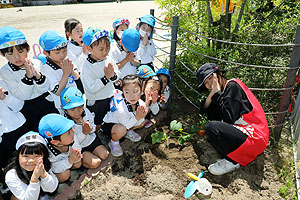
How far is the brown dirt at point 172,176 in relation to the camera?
102 inches

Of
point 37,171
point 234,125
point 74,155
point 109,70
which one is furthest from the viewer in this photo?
point 109,70

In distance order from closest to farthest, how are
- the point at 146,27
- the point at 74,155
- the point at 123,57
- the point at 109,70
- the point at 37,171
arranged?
the point at 37,171, the point at 74,155, the point at 109,70, the point at 123,57, the point at 146,27

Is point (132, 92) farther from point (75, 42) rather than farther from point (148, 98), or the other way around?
point (75, 42)

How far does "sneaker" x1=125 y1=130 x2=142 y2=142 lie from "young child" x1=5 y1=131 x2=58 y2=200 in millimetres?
1259

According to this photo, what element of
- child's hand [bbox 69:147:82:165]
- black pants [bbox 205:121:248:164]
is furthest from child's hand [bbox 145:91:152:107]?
child's hand [bbox 69:147:82:165]

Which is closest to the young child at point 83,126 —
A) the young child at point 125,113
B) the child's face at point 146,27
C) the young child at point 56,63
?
the young child at point 125,113

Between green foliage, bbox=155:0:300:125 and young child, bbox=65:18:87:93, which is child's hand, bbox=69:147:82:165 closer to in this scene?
young child, bbox=65:18:87:93

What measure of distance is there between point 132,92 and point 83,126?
677 mm

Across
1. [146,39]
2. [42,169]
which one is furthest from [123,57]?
[42,169]

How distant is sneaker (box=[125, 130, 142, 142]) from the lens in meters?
3.28

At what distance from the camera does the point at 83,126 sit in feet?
8.95

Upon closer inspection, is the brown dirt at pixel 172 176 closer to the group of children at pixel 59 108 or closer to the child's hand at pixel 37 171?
the group of children at pixel 59 108

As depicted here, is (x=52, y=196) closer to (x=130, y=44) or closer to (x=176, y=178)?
(x=176, y=178)

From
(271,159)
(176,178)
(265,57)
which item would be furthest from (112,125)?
(265,57)
